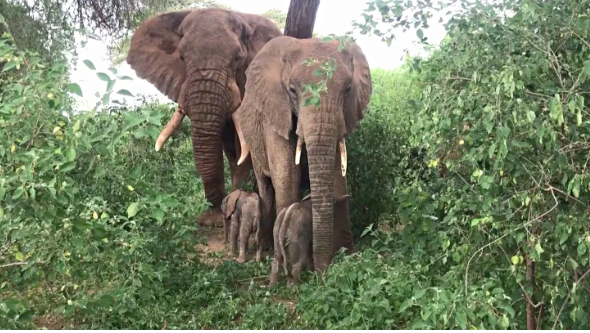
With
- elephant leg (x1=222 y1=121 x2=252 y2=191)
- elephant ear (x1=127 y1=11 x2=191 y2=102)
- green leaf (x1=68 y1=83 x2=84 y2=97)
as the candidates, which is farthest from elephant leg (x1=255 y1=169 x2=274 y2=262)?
green leaf (x1=68 y1=83 x2=84 y2=97)

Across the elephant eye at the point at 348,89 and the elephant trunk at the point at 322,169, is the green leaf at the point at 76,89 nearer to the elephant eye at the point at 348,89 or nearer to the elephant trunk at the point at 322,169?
the elephant trunk at the point at 322,169

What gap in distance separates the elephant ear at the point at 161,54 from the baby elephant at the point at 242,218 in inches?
78.8

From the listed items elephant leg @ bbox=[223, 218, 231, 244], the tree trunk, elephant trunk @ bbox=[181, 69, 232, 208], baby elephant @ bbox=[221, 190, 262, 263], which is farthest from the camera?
the tree trunk

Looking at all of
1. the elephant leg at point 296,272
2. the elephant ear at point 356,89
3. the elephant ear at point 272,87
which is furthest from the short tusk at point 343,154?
the elephant leg at point 296,272

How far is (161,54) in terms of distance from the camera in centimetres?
830

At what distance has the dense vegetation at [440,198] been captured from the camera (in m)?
3.06

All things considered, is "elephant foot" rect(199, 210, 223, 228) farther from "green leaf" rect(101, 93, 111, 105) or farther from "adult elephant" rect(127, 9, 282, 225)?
"green leaf" rect(101, 93, 111, 105)

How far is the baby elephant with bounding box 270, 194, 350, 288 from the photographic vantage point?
5531 millimetres

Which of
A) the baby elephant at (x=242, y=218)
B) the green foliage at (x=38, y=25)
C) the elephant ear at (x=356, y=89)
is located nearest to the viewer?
the elephant ear at (x=356, y=89)

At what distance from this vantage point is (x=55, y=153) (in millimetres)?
3010

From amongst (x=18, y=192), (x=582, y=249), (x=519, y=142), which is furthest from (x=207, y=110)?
(x=582, y=249)

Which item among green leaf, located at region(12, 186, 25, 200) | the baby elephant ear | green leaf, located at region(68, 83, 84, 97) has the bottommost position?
the baby elephant ear

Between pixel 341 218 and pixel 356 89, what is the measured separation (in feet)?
3.75

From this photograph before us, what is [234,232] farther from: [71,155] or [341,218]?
[71,155]
